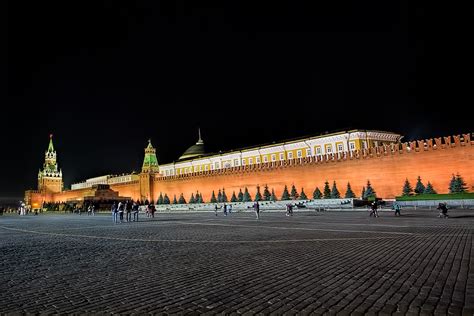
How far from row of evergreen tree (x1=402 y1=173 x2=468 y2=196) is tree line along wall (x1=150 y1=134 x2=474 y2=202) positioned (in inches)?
20.1

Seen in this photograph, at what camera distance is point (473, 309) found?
3.26m

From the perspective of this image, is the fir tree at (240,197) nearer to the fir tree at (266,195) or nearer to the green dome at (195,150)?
the fir tree at (266,195)


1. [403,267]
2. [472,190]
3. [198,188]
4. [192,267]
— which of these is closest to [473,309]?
[403,267]

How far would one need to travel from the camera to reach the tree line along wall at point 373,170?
1076 inches

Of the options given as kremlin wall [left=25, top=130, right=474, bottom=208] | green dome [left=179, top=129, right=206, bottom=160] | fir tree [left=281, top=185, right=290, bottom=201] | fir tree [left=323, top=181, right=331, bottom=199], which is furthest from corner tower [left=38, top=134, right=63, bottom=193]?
fir tree [left=323, top=181, right=331, bottom=199]

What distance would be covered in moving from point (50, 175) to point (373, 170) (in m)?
79.1

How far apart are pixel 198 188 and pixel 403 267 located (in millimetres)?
43357

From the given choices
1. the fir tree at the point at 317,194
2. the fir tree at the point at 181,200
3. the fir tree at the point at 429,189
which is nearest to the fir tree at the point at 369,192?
the fir tree at the point at 429,189

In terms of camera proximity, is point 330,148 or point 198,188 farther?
point 198,188

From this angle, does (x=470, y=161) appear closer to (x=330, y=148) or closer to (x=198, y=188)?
(x=330, y=148)

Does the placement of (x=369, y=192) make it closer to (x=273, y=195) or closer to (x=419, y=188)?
(x=419, y=188)

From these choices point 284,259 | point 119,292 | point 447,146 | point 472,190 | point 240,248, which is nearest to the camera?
point 119,292

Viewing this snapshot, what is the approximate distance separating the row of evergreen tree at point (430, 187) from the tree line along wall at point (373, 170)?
512mm

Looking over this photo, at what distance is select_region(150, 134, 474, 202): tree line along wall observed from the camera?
27.3m
